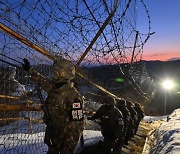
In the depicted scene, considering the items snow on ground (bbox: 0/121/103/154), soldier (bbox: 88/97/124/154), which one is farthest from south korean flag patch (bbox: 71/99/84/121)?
→ soldier (bbox: 88/97/124/154)

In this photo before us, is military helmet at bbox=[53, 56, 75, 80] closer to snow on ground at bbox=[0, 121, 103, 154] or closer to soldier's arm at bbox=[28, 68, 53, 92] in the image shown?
soldier's arm at bbox=[28, 68, 53, 92]

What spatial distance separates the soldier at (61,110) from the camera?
4938mm

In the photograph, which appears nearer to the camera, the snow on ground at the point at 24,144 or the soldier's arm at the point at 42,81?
the soldier's arm at the point at 42,81

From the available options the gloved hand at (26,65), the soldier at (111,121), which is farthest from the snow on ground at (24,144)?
the gloved hand at (26,65)

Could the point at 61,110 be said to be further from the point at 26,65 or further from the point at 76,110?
the point at 26,65

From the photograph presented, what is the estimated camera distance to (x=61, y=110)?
4.97m

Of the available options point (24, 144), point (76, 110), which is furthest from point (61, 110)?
point (24, 144)

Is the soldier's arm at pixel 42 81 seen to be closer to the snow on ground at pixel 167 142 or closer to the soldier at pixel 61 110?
the soldier at pixel 61 110

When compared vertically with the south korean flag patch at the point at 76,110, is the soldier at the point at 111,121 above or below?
below

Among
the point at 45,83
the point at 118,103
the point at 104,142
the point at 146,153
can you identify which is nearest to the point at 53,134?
the point at 45,83

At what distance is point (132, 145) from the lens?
930cm

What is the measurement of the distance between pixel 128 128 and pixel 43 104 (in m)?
5.62

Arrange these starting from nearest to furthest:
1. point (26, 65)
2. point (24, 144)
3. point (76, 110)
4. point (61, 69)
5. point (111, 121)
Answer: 1. point (26, 65)
2. point (76, 110)
3. point (61, 69)
4. point (111, 121)
5. point (24, 144)

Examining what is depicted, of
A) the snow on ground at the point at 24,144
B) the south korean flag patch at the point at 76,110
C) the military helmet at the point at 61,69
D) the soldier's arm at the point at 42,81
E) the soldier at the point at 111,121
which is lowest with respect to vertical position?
the snow on ground at the point at 24,144
